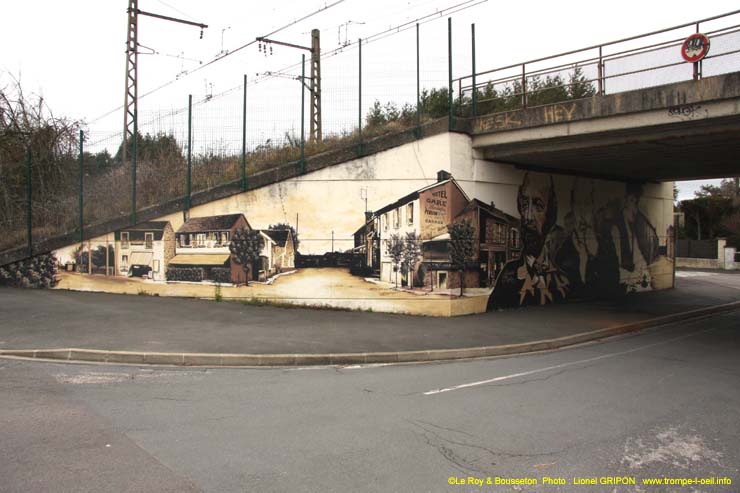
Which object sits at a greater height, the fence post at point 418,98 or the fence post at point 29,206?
the fence post at point 418,98

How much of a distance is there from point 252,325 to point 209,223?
4868 millimetres

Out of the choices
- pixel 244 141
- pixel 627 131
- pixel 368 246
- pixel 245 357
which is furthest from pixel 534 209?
pixel 245 357

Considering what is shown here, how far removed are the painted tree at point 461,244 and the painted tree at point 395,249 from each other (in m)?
1.21

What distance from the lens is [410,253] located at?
12.9 metres

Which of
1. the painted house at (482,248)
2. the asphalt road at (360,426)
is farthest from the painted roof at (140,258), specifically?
the painted house at (482,248)

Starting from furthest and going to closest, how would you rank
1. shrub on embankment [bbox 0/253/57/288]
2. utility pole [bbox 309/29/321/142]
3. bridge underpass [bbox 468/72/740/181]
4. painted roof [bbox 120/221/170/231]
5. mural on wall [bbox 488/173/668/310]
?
utility pole [bbox 309/29/321/142] < shrub on embankment [bbox 0/253/57/288] < painted roof [bbox 120/221/170/231] < mural on wall [bbox 488/173/668/310] < bridge underpass [bbox 468/72/740/181]

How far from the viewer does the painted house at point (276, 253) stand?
13.7 metres

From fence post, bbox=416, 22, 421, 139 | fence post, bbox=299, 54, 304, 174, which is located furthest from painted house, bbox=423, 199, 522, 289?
fence post, bbox=299, 54, 304, 174

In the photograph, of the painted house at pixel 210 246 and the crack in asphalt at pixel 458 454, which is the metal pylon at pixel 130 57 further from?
the crack in asphalt at pixel 458 454

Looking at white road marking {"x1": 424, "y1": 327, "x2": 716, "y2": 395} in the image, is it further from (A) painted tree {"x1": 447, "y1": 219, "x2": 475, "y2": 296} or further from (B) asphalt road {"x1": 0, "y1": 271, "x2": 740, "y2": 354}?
(A) painted tree {"x1": 447, "y1": 219, "x2": 475, "y2": 296}

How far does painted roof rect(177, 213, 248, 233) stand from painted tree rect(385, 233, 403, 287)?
13.8 ft

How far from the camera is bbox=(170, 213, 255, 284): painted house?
1428cm

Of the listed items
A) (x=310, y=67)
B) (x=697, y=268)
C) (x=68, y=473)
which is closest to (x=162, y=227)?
(x=310, y=67)

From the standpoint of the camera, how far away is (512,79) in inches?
526
